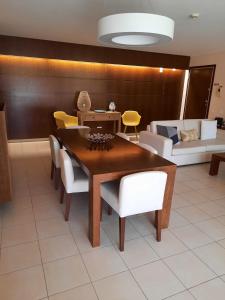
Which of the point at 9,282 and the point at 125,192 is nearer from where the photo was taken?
the point at 9,282

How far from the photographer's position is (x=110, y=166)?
203cm

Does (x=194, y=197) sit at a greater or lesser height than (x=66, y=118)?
lesser

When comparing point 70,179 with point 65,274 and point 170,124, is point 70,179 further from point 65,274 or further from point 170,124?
point 170,124

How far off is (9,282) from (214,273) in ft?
5.35

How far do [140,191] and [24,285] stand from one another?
3.74ft

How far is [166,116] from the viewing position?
23.4 ft

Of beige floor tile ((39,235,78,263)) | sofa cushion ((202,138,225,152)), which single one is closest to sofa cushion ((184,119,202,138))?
sofa cushion ((202,138,225,152))

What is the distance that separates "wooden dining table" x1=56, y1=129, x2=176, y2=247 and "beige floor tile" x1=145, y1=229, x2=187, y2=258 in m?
0.16

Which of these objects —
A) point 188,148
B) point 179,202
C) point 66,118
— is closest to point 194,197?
point 179,202

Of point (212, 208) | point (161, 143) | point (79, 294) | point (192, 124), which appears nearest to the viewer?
point (79, 294)

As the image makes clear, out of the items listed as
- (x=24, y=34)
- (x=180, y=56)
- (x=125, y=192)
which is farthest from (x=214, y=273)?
A: (x=180, y=56)

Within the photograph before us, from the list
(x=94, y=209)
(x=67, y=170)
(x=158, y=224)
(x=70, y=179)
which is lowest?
(x=158, y=224)

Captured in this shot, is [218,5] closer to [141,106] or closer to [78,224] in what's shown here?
[78,224]

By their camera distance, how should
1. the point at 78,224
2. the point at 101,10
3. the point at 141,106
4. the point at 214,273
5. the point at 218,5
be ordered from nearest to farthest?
the point at 214,273, the point at 78,224, the point at 218,5, the point at 101,10, the point at 141,106
